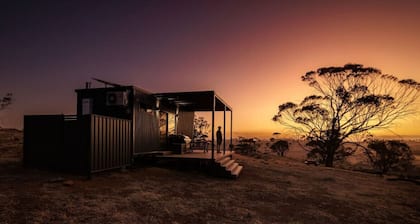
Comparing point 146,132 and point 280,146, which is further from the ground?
point 146,132

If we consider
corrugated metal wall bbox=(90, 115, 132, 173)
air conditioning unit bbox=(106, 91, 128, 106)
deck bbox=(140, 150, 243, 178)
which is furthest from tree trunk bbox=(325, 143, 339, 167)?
air conditioning unit bbox=(106, 91, 128, 106)

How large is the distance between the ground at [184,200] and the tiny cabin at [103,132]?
0.59m

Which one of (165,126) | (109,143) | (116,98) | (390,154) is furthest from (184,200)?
(390,154)

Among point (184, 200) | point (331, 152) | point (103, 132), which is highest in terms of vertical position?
point (103, 132)

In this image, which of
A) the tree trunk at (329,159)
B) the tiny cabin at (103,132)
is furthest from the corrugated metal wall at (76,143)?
the tree trunk at (329,159)

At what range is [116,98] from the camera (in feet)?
34.5

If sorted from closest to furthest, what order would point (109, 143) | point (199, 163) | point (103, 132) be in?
1. point (103, 132)
2. point (109, 143)
3. point (199, 163)

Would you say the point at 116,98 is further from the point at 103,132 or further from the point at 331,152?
the point at 331,152

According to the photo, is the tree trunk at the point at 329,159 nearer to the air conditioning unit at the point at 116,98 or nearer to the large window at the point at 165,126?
the large window at the point at 165,126

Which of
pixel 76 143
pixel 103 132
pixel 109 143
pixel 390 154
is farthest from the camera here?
pixel 390 154

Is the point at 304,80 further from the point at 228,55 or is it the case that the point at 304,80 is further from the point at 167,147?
the point at 167,147

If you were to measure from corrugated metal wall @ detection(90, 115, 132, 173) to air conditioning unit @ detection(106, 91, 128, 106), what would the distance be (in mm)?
943

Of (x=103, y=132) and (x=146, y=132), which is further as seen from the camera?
(x=146, y=132)

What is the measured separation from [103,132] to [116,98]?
245 centimetres
